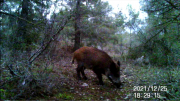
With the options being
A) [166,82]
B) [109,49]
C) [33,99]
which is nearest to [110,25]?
[109,49]

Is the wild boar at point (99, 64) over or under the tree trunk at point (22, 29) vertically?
under

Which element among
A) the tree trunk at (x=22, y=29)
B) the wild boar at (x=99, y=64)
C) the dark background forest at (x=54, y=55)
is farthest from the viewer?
the wild boar at (x=99, y=64)

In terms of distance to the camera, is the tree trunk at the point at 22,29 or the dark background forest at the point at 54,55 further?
the tree trunk at the point at 22,29

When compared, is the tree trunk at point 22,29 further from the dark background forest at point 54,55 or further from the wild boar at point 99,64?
the wild boar at point 99,64

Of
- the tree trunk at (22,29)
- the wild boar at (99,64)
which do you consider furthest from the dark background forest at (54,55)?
the wild boar at (99,64)

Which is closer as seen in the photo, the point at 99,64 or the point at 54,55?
the point at 54,55

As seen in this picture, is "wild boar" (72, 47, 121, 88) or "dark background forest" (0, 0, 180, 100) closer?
"dark background forest" (0, 0, 180, 100)

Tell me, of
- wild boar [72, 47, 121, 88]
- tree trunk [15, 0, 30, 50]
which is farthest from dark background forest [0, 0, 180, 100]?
wild boar [72, 47, 121, 88]

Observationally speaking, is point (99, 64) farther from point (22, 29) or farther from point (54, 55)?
point (22, 29)

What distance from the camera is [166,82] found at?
4.23m

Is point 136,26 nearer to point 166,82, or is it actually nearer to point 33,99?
point 166,82

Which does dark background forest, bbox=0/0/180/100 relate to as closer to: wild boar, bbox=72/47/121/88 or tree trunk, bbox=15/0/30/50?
tree trunk, bbox=15/0/30/50

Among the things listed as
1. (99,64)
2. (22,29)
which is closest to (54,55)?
(99,64)

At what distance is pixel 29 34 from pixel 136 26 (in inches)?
255
